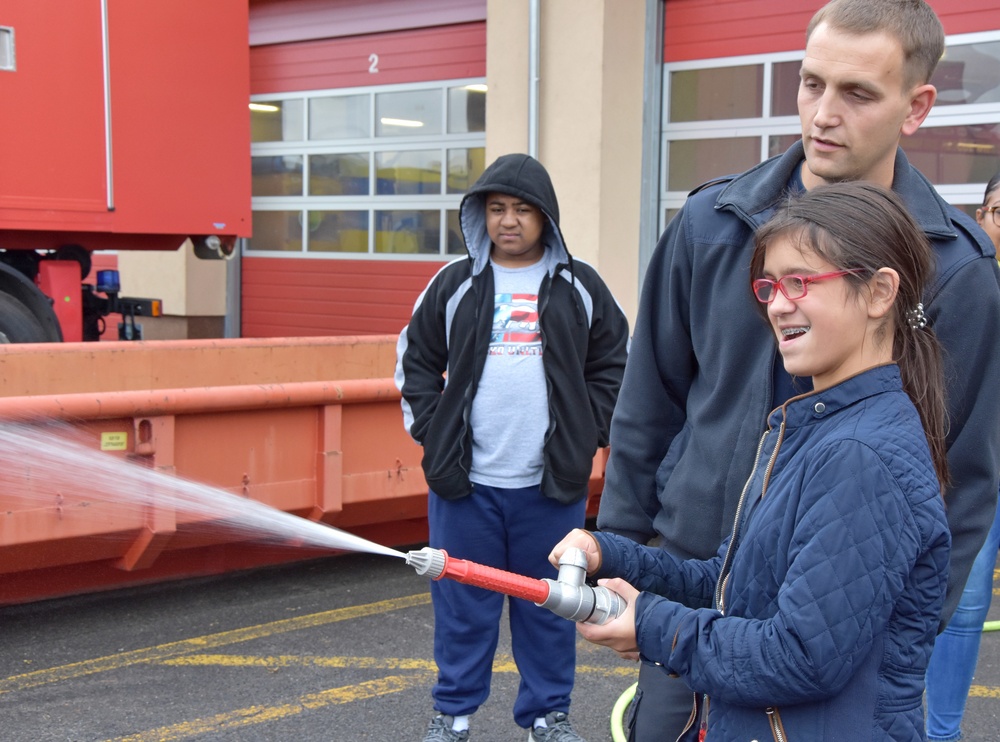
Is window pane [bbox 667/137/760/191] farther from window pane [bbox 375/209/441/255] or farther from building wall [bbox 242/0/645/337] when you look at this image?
window pane [bbox 375/209/441/255]

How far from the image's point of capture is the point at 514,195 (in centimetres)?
430

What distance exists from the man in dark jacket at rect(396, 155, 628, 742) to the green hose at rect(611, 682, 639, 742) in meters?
0.18

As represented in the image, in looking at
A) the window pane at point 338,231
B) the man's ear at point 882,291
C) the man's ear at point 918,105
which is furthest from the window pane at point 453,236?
the man's ear at point 882,291

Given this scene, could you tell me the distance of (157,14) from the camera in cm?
941

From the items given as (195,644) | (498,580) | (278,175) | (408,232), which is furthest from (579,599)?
(278,175)

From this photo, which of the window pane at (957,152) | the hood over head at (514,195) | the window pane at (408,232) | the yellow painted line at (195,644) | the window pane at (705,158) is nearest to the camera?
the hood over head at (514,195)

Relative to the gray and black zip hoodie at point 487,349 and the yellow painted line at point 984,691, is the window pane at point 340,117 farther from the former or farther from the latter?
the yellow painted line at point 984,691

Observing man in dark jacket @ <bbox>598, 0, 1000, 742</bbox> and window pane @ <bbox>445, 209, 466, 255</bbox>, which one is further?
window pane @ <bbox>445, 209, 466, 255</bbox>

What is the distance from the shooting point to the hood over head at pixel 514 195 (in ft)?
14.2

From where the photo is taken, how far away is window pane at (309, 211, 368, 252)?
1380 centimetres

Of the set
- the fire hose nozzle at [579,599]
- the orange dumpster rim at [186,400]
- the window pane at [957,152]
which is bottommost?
the orange dumpster rim at [186,400]

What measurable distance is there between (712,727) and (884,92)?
3.96 ft

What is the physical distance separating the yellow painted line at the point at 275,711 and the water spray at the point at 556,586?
8.73 feet

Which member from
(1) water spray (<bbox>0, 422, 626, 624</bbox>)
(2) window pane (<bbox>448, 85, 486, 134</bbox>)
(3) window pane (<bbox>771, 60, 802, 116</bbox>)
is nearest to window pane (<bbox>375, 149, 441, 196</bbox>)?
(2) window pane (<bbox>448, 85, 486, 134</bbox>)
